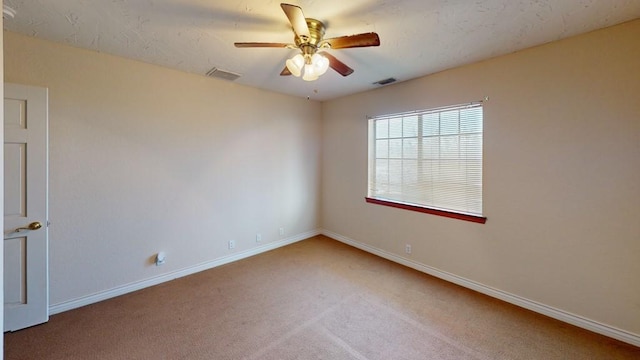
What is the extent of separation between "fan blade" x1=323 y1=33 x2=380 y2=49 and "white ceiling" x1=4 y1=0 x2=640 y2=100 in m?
0.23

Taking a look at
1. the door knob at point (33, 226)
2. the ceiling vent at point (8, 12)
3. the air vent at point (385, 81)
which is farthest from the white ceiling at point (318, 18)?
the door knob at point (33, 226)

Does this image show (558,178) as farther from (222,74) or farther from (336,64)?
(222,74)

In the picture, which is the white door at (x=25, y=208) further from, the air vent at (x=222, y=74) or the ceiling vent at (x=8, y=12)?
the air vent at (x=222, y=74)

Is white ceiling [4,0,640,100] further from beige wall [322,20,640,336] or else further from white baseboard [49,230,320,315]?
white baseboard [49,230,320,315]

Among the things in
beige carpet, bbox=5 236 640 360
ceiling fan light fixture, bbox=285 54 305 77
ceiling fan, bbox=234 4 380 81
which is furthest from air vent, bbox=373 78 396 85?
beige carpet, bbox=5 236 640 360

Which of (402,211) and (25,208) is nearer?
(25,208)

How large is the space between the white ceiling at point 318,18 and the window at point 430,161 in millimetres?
699

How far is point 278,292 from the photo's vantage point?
295 cm

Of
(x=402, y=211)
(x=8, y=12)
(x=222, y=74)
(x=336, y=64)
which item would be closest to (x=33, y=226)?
(x=8, y=12)

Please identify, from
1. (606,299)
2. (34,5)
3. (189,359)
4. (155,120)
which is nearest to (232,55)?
(155,120)

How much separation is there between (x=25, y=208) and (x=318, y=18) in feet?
9.53

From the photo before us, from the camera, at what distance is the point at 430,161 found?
342 centimetres

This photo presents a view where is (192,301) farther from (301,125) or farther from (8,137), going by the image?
(301,125)

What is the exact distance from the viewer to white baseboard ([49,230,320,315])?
103 inches
